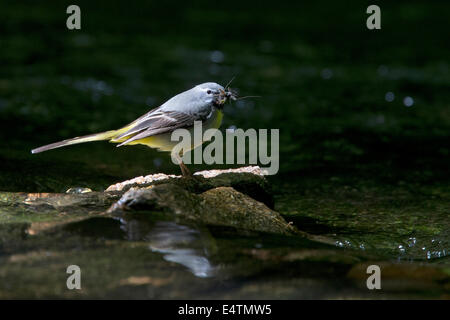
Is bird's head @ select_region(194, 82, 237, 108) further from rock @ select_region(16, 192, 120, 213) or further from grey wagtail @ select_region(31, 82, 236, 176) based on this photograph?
rock @ select_region(16, 192, 120, 213)

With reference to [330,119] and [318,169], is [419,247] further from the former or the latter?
[330,119]

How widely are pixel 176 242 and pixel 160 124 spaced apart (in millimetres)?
1536

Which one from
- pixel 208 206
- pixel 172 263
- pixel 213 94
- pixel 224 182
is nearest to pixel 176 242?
pixel 172 263

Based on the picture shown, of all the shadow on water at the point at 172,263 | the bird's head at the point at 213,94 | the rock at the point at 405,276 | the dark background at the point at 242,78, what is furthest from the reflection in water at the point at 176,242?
the dark background at the point at 242,78

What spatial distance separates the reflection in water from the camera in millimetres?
3613

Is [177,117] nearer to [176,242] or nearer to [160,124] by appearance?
[160,124]

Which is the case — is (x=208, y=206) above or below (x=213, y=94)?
below

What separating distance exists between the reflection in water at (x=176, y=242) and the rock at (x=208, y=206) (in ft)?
0.60

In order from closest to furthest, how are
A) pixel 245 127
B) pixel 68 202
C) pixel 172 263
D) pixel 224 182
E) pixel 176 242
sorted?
pixel 172 263
pixel 176 242
pixel 68 202
pixel 224 182
pixel 245 127

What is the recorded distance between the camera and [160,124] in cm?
512

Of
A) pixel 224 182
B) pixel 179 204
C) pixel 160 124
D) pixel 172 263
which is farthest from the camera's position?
pixel 224 182

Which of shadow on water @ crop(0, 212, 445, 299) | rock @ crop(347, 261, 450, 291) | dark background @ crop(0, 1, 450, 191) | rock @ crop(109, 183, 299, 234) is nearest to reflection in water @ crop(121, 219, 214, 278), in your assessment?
shadow on water @ crop(0, 212, 445, 299)

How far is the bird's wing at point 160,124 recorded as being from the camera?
16.7ft

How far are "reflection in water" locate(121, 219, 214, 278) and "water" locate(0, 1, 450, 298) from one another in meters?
0.01
